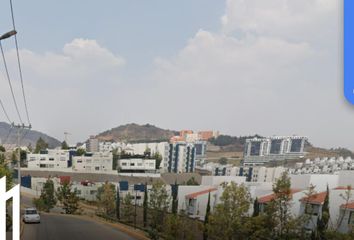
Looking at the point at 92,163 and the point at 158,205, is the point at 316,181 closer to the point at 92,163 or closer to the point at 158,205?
the point at 158,205

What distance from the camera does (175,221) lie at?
1664 cm

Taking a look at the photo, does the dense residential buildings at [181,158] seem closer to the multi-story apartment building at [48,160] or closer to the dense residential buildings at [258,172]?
the dense residential buildings at [258,172]

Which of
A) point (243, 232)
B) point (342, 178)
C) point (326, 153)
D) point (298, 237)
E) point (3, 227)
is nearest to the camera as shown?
point (3, 227)

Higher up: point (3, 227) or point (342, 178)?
point (3, 227)

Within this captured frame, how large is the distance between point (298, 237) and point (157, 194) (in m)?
13.2

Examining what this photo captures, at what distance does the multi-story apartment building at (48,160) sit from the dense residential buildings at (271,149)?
100295 millimetres

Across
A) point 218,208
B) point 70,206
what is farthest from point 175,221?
point 70,206

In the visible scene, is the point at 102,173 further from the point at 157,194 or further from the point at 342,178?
the point at 342,178

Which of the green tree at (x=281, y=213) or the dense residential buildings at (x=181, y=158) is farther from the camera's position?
the dense residential buildings at (x=181, y=158)

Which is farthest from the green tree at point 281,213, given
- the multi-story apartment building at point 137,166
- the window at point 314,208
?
the multi-story apartment building at point 137,166

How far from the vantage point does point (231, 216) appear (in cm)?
1588

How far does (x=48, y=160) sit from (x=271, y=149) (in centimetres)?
11771

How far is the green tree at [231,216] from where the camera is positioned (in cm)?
1569

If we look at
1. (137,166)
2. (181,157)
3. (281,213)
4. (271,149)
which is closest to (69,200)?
(281,213)
